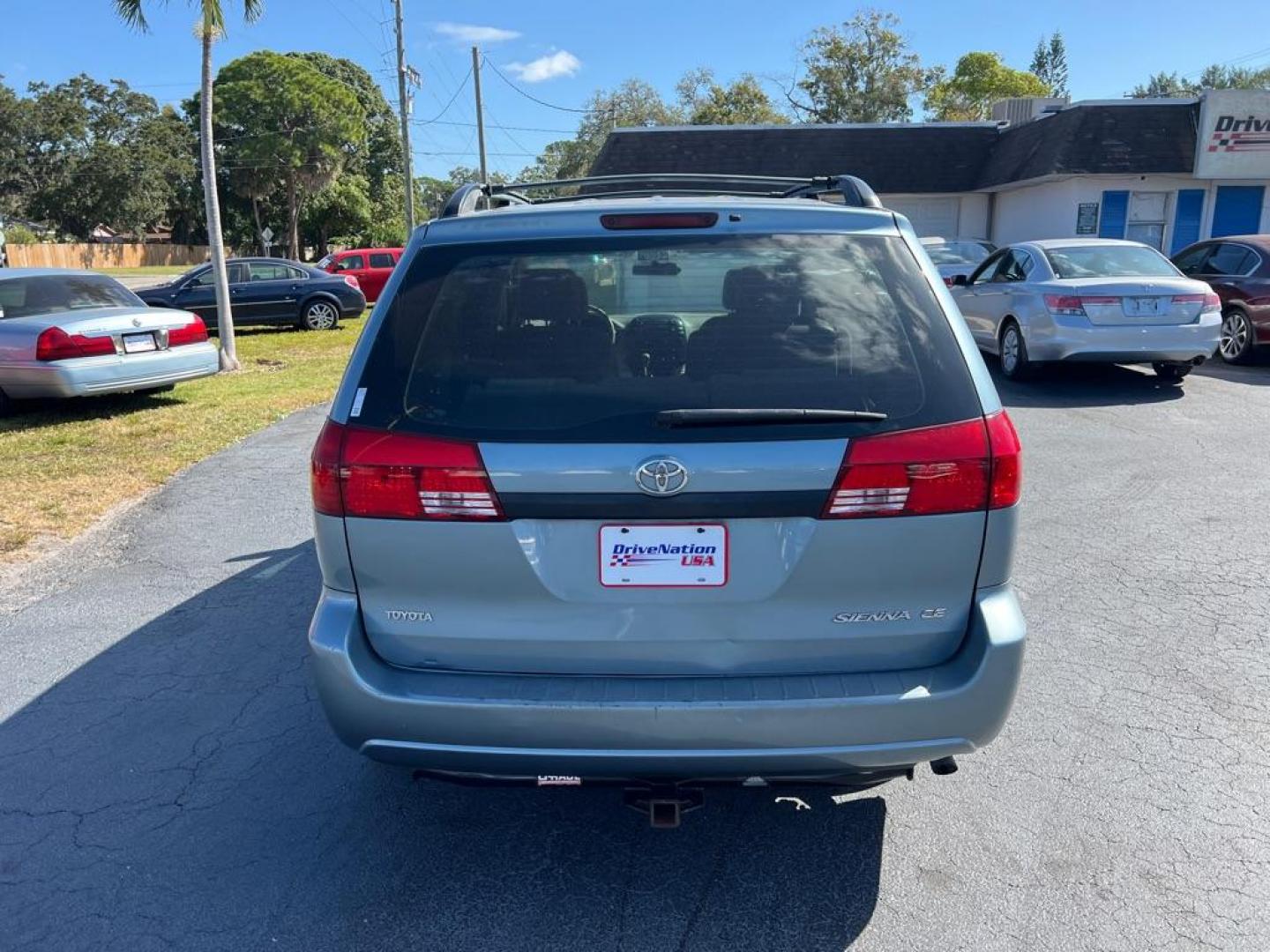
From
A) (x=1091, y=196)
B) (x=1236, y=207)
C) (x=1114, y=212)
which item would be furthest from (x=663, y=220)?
(x=1236, y=207)

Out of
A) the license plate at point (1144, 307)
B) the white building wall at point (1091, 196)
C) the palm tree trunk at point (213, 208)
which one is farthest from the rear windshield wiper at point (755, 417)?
the white building wall at point (1091, 196)

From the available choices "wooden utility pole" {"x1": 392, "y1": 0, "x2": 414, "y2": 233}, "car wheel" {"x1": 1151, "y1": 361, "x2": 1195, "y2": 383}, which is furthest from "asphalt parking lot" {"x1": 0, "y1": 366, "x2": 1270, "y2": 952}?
"wooden utility pole" {"x1": 392, "y1": 0, "x2": 414, "y2": 233}

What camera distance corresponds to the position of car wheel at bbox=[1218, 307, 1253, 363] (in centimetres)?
1238

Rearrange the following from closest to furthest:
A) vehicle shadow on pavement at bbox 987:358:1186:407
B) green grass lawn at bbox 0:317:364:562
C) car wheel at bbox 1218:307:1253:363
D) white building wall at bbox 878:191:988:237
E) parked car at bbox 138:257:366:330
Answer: green grass lawn at bbox 0:317:364:562 → vehicle shadow on pavement at bbox 987:358:1186:407 → car wheel at bbox 1218:307:1253:363 → parked car at bbox 138:257:366:330 → white building wall at bbox 878:191:988:237

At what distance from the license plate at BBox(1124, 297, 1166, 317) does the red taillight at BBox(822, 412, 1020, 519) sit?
8795 millimetres

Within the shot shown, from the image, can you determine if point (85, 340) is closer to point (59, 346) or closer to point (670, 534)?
point (59, 346)

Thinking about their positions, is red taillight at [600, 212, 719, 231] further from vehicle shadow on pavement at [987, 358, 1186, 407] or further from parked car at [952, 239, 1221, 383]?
parked car at [952, 239, 1221, 383]

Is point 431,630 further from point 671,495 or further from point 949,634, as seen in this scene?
point 949,634

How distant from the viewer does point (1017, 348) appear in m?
11.1

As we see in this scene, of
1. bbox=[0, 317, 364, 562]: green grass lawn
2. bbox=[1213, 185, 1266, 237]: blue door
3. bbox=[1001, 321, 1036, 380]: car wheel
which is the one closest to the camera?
bbox=[0, 317, 364, 562]: green grass lawn

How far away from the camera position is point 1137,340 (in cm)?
1009

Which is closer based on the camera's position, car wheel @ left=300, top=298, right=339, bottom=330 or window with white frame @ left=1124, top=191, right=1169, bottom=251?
car wheel @ left=300, top=298, right=339, bottom=330

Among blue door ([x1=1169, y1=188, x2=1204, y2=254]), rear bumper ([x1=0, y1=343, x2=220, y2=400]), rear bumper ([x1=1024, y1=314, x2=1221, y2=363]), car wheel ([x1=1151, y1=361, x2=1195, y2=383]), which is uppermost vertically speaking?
blue door ([x1=1169, y1=188, x2=1204, y2=254])

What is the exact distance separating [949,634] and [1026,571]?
3.05m
